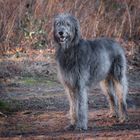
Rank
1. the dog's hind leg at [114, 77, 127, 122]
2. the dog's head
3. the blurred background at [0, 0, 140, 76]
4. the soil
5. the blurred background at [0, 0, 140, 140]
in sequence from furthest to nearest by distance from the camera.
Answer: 1. the blurred background at [0, 0, 140, 76]
2. the dog's hind leg at [114, 77, 127, 122]
3. the blurred background at [0, 0, 140, 140]
4. the dog's head
5. the soil

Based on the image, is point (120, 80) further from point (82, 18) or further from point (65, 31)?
point (82, 18)

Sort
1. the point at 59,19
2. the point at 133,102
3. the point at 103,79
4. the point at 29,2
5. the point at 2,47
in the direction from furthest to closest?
the point at 29,2 → the point at 2,47 → the point at 133,102 → the point at 103,79 → the point at 59,19

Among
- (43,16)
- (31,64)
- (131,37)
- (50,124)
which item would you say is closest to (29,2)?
(43,16)

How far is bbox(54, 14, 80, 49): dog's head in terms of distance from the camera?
31.6 feet

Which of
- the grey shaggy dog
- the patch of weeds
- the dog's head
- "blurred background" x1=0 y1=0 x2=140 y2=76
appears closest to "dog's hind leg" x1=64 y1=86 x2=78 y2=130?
the grey shaggy dog

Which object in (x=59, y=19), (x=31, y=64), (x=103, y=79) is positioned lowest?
(x=31, y=64)

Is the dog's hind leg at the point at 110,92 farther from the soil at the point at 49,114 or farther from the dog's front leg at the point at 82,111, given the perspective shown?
the dog's front leg at the point at 82,111

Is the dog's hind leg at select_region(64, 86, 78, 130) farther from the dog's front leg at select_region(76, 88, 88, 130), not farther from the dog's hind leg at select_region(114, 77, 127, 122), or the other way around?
the dog's hind leg at select_region(114, 77, 127, 122)

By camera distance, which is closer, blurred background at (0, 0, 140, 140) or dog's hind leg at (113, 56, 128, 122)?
blurred background at (0, 0, 140, 140)

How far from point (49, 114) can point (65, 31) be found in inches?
89.5

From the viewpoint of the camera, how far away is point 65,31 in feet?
31.6

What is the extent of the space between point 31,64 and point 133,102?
4.81 meters

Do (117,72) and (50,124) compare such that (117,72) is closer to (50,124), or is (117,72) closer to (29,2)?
(50,124)

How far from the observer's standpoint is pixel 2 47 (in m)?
15.8
